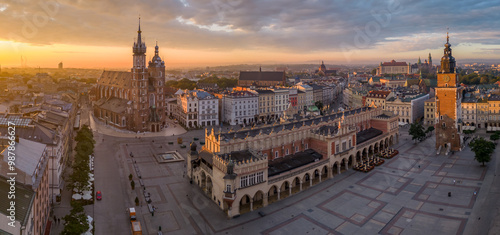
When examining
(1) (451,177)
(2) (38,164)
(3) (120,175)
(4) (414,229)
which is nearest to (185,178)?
(3) (120,175)

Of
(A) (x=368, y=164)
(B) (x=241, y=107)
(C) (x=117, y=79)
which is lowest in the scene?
(A) (x=368, y=164)

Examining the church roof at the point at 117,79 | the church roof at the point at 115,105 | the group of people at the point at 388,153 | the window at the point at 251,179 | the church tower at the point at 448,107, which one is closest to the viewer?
the window at the point at 251,179

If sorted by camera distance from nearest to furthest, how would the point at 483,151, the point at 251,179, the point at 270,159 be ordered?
the point at 251,179 → the point at 270,159 → the point at 483,151

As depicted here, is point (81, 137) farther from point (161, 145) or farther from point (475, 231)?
point (475, 231)

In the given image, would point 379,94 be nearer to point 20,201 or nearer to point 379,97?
point 379,97

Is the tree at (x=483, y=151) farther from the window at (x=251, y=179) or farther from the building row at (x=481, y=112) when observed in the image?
the window at (x=251, y=179)

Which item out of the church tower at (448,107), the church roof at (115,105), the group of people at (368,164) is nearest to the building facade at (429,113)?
the church tower at (448,107)

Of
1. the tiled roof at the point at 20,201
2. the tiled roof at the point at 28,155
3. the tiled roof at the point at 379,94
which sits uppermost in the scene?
the tiled roof at the point at 379,94

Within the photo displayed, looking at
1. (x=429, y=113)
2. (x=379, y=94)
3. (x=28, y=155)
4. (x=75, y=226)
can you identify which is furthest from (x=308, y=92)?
(x=75, y=226)
